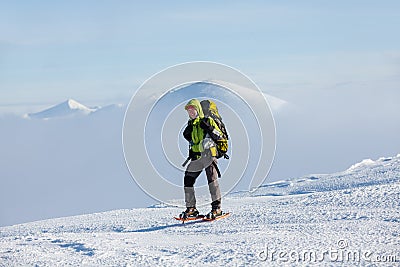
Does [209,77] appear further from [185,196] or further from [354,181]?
[354,181]

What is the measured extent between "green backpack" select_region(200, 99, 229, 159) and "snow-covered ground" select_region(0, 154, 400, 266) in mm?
1237

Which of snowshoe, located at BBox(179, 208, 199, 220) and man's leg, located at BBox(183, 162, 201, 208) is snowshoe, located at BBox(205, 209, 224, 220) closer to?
snowshoe, located at BBox(179, 208, 199, 220)

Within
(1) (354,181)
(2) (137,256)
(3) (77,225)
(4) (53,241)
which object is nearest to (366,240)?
(2) (137,256)

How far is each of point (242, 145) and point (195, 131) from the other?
0.79m

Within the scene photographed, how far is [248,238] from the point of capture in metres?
7.39

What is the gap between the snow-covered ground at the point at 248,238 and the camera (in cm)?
642

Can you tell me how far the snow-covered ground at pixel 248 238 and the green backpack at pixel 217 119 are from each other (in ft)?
4.06

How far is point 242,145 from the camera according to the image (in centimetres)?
886

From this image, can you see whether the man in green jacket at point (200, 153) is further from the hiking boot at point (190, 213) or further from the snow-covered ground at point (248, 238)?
the snow-covered ground at point (248, 238)

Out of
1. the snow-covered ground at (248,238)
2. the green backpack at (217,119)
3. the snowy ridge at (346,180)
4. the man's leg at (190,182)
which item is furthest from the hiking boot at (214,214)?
the snowy ridge at (346,180)

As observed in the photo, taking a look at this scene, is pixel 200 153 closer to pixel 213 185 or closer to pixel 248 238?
pixel 213 185

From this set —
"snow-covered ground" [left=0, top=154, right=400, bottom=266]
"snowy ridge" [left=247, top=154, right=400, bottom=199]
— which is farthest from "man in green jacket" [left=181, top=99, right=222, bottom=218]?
"snowy ridge" [left=247, top=154, right=400, bottom=199]

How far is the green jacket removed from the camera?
866 centimetres

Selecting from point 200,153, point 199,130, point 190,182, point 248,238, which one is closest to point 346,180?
point 190,182
